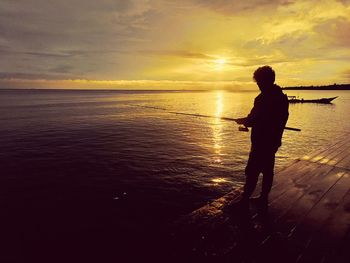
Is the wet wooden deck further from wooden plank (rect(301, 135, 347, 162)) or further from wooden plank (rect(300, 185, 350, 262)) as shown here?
wooden plank (rect(301, 135, 347, 162))

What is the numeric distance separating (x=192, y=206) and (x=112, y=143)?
1226cm

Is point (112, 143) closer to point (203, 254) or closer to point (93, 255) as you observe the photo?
point (93, 255)

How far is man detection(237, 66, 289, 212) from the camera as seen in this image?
16.9 ft

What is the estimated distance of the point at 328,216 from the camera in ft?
17.3

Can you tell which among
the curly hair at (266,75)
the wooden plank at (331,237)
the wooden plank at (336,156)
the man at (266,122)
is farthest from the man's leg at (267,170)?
the wooden plank at (336,156)

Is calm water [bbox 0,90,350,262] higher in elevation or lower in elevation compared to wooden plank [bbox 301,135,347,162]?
lower

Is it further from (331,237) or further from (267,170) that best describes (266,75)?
(331,237)

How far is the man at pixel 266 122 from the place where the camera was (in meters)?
5.14

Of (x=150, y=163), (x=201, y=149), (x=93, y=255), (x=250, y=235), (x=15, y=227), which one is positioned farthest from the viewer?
(x=201, y=149)

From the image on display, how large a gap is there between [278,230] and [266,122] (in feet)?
6.80

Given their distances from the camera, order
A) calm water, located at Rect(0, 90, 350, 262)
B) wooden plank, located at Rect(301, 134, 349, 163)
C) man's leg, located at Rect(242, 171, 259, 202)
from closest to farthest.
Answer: man's leg, located at Rect(242, 171, 259, 202)
calm water, located at Rect(0, 90, 350, 262)
wooden plank, located at Rect(301, 134, 349, 163)

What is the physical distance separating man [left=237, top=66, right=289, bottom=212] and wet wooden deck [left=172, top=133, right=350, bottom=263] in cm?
75

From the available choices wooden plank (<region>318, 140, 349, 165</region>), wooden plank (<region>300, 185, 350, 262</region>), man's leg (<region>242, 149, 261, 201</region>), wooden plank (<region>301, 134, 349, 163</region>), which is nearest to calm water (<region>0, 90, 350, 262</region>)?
wooden plank (<region>301, 134, 349, 163</region>)

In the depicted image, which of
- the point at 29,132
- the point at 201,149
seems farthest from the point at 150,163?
the point at 29,132
